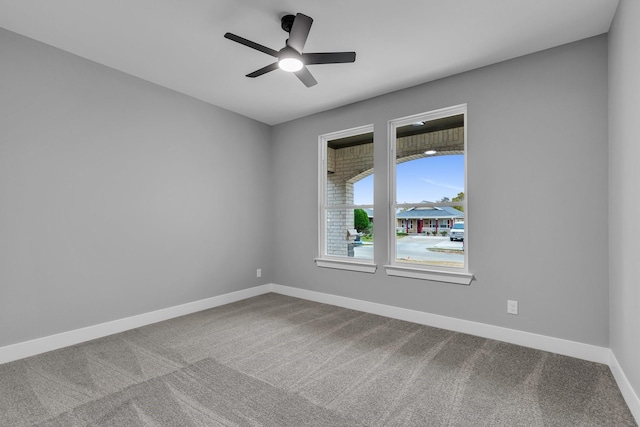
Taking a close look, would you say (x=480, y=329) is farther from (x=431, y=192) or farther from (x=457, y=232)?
(x=431, y=192)

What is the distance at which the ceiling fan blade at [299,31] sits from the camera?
6.89ft

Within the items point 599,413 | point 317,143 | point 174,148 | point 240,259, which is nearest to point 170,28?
point 174,148

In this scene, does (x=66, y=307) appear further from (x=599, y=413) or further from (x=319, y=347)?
(x=599, y=413)

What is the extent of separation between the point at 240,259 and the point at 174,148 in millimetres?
1785

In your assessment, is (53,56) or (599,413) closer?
(599,413)

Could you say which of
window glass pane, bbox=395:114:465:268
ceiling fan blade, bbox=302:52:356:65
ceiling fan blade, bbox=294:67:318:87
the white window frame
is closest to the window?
the white window frame

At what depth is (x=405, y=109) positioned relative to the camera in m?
3.62

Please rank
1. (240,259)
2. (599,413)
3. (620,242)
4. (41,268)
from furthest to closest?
(240,259) → (41,268) → (620,242) → (599,413)

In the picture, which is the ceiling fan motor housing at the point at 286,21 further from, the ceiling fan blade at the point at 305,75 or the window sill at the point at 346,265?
the window sill at the point at 346,265

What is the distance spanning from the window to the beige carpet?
50.1 inches

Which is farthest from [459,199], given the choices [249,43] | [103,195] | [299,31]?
[103,195]

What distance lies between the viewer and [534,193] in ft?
9.17

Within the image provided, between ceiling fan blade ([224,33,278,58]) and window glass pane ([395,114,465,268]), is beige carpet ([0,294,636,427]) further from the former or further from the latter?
ceiling fan blade ([224,33,278,58])

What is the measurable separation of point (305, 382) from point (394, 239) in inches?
82.7
